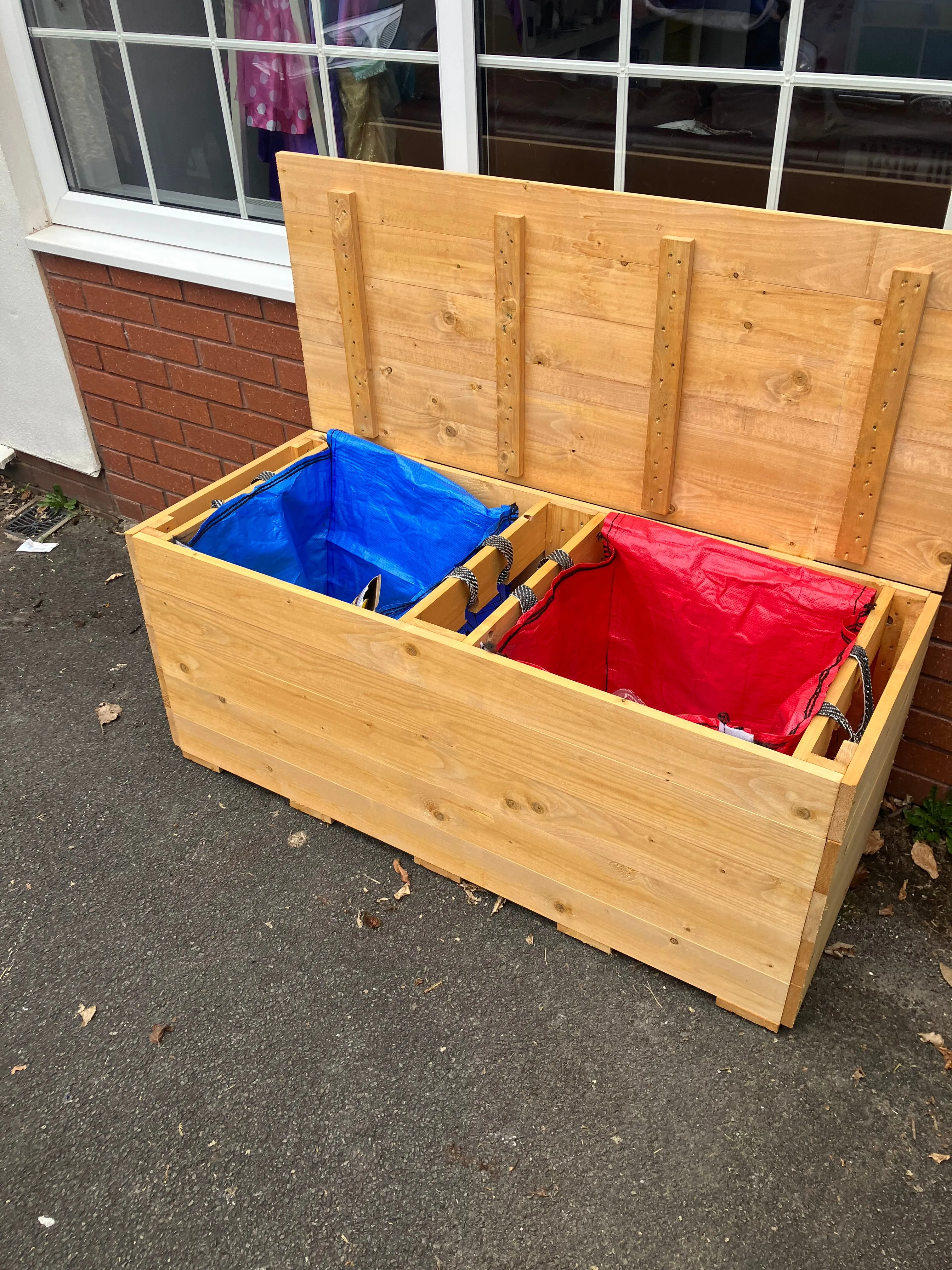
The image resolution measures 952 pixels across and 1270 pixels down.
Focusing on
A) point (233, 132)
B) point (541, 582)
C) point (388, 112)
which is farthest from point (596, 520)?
point (233, 132)

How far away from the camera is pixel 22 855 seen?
2832 mm

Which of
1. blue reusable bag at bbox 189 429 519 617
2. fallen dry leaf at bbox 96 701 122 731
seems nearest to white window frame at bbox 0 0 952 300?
blue reusable bag at bbox 189 429 519 617

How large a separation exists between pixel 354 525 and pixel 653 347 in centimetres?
115

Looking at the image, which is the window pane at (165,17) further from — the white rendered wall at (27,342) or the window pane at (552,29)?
the window pane at (552,29)

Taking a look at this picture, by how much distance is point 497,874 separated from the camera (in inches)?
101

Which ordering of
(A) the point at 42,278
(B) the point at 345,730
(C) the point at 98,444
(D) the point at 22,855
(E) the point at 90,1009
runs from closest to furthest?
1. (E) the point at 90,1009
2. (B) the point at 345,730
3. (D) the point at 22,855
4. (A) the point at 42,278
5. (C) the point at 98,444

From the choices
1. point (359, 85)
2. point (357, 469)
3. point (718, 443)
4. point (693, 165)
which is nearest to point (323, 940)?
point (357, 469)

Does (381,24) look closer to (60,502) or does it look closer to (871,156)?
(871,156)

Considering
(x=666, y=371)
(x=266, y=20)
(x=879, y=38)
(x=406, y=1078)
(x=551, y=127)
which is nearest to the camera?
(x=879, y=38)

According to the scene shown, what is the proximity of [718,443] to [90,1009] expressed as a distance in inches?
81.7

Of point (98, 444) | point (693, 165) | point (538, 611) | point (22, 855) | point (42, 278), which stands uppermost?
point (693, 165)

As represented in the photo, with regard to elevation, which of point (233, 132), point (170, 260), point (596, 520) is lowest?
point (596, 520)

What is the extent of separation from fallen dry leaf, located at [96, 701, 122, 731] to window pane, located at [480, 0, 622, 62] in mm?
2315

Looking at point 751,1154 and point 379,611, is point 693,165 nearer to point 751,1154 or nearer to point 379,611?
point 379,611
